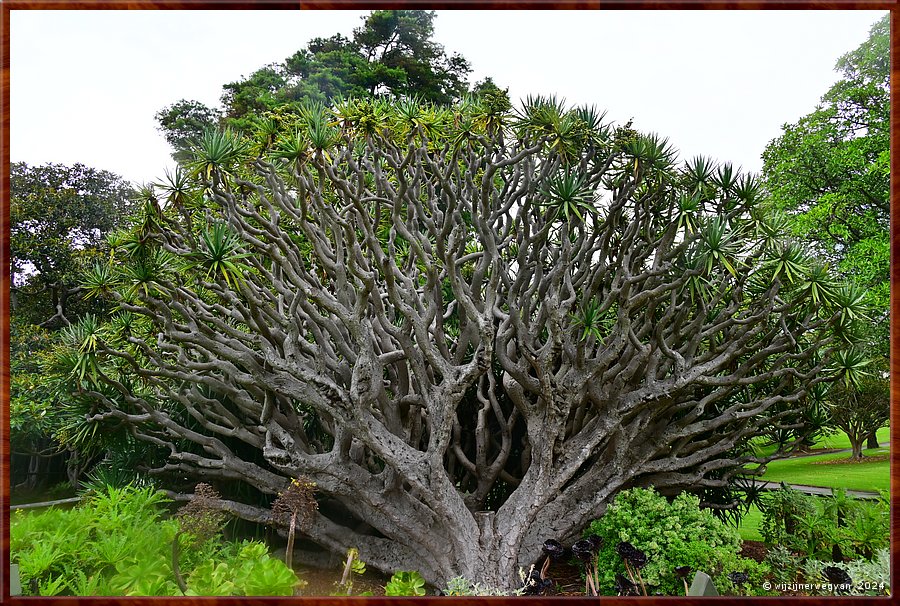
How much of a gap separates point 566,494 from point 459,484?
5.02 feet

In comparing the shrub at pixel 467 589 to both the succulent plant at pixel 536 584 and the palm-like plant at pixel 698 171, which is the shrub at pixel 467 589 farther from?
the palm-like plant at pixel 698 171

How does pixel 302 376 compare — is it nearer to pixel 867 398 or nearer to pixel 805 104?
pixel 805 104

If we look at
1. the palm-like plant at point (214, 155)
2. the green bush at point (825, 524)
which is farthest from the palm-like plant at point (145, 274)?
the green bush at point (825, 524)

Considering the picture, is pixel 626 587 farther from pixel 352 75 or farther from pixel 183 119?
pixel 183 119

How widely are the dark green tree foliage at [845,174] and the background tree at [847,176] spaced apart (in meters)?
0.01

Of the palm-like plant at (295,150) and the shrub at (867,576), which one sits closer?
the shrub at (867,576)

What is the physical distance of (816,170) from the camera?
29.5ft

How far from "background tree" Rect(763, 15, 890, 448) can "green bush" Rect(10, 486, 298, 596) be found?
7.69 m

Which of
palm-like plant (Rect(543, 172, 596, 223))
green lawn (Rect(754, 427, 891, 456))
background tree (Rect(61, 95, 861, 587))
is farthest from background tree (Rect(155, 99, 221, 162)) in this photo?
green lawn (Rect(754, 427, 891, 456))

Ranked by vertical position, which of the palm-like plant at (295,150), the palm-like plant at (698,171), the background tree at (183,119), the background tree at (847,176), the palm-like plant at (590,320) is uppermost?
Result: the background tree at (183,119)

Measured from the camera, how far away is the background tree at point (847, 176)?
7.96m

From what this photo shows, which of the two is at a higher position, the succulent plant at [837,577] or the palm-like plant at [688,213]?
the palm-like plant at [688,213]

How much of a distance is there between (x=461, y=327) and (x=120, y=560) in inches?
146

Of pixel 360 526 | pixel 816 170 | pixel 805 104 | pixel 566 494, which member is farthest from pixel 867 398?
pixel 360 526
